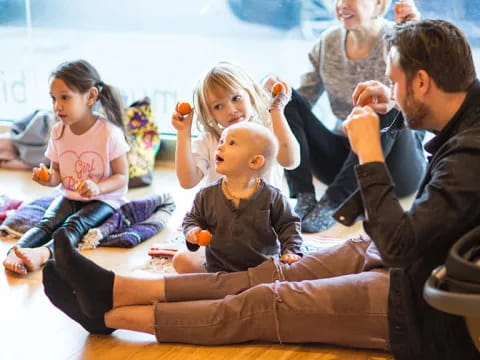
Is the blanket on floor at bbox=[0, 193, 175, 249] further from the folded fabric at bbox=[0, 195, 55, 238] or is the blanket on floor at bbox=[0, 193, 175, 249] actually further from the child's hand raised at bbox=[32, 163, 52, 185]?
the child's hand raised at bbox=[32, 163, 52, 185]

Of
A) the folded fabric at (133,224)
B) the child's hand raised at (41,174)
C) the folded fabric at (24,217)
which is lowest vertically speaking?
the folded fabric at (24,217)

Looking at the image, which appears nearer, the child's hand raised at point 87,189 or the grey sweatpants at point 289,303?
the grey sweatpants at point 289,303

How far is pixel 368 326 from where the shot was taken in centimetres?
181

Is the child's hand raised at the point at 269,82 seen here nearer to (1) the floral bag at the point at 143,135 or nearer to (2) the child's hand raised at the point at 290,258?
(2) the child's hand raised at the point at 290,258

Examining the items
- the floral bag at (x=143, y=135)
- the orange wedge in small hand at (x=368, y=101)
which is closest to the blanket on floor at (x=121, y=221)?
the floral bag at (x=143, y=135)

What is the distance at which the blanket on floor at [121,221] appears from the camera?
8.58 feet

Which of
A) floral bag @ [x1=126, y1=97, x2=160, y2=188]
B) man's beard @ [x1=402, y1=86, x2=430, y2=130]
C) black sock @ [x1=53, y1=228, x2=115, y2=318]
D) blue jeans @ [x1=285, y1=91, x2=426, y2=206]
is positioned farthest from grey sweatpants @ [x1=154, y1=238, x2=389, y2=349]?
floral bag @ [x1=126, y1=97, x2=160, y2=188]

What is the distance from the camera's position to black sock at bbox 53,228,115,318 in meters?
1.87

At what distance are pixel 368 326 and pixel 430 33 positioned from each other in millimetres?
671

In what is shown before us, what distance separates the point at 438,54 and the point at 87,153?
1.43 m

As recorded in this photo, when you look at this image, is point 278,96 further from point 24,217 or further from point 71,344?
point 24,217

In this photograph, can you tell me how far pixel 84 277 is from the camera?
187 centimetres

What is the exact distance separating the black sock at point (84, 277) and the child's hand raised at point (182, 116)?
0.48 meters

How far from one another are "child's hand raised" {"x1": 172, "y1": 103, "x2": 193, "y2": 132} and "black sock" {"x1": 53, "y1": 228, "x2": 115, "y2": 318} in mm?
478
